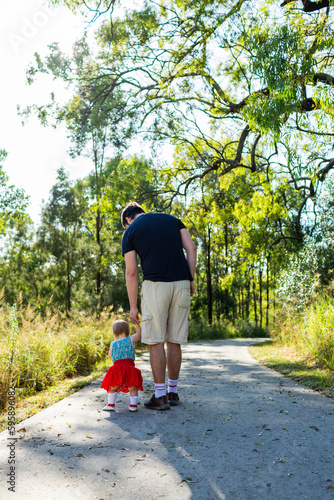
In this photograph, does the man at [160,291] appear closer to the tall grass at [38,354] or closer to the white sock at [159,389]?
the white sock at [159,389]

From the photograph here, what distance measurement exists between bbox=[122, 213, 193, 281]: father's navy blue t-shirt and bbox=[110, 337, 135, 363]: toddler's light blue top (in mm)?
696

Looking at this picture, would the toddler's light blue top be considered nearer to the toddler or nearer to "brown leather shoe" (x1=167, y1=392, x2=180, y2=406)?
the toddler

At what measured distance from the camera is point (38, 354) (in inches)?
244

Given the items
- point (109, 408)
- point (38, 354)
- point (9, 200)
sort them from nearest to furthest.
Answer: point (109, 408) < point (38, 354) < point (9, 200)

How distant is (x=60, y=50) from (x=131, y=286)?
1076cm

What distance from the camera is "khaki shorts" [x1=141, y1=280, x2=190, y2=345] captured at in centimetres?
418

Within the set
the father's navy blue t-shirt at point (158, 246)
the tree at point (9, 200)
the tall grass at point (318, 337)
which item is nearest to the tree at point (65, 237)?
the tree at point (9, 200)

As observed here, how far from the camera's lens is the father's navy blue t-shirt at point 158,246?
14.0 ft

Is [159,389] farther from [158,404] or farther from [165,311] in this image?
[165,311]

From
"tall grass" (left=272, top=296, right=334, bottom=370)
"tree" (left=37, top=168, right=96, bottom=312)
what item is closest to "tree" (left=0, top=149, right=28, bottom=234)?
"tree" (left=37, top=168, right=96, bottom=312)

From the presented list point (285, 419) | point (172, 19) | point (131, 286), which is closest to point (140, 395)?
point (131, 286)

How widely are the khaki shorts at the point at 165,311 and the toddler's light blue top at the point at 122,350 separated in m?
0.19

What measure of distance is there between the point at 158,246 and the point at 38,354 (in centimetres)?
306

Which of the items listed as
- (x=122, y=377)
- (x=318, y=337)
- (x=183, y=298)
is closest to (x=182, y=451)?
(x=122, y=377)
